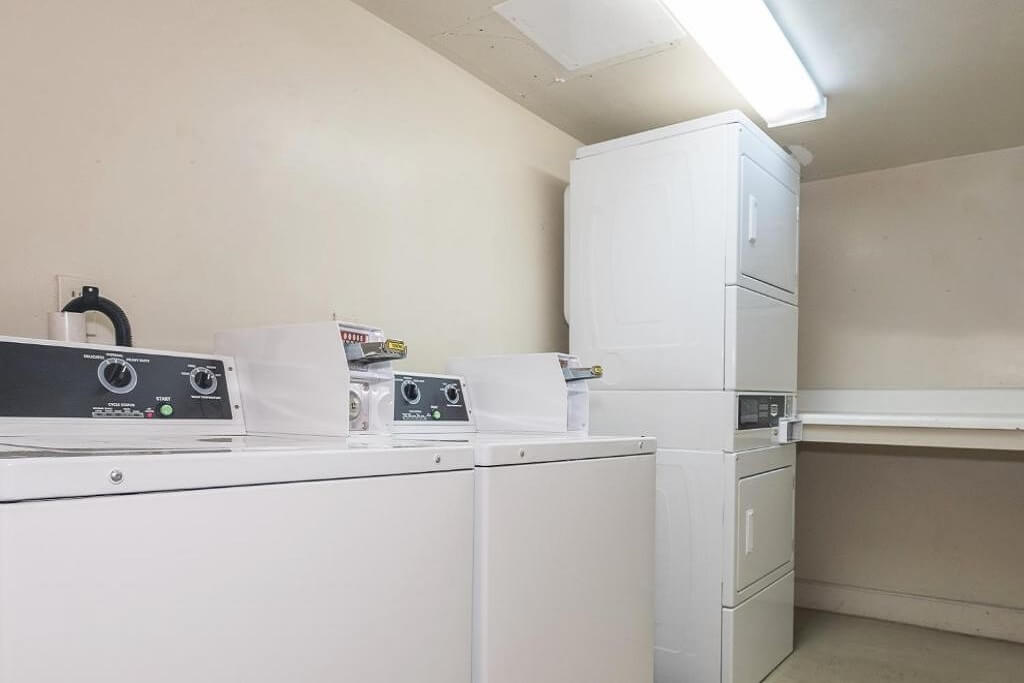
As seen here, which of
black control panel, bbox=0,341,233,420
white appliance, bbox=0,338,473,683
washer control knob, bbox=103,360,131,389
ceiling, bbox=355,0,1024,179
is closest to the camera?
white appliance, bbox=0,338,473,683

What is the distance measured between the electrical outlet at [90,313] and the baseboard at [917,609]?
3446mm

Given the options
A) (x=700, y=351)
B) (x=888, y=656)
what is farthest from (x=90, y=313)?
(x=888, y=656)

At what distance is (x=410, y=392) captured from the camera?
1.84 metres

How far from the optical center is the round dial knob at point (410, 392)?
1.83 metres

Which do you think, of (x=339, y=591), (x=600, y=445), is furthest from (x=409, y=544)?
(x=600, y=445)

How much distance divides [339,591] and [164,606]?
24cm

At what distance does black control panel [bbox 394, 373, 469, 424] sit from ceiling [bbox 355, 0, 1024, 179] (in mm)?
1112

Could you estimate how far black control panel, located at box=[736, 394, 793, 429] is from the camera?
7.75ft

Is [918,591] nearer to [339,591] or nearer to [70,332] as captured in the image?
[339,591]

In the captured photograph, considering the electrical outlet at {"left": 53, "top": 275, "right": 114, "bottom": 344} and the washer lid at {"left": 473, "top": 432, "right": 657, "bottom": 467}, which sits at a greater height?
the electrical outlet at {"left": 53, "top": 275, "right": 114, "bottom": 344}

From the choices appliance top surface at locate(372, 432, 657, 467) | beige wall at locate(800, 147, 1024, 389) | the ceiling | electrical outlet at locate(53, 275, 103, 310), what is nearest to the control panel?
appliance top surface at locate(372, 432, 657, 467)

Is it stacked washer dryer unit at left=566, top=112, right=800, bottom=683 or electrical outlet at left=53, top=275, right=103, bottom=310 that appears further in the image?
stacked washer dryer unit at left=566, top=112, right=800, bottom=683

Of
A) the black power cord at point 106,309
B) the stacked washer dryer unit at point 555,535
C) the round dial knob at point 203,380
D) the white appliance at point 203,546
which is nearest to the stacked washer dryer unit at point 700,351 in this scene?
the stacked washer dryer unit at point 555,535

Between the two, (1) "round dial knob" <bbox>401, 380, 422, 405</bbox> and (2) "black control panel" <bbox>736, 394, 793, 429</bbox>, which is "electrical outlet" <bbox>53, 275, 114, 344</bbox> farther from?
(2) "black control panel" <bbox>736, 394, 793, 429</bbox>
